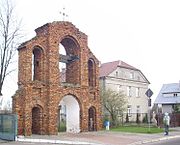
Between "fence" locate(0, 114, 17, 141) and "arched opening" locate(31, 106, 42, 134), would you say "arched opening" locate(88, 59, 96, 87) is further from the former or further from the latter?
"fence" locate(0, 114, 17, 141)

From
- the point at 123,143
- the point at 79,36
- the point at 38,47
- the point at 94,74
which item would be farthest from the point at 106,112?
the point at 123,143

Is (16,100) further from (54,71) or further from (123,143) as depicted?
(123,143)

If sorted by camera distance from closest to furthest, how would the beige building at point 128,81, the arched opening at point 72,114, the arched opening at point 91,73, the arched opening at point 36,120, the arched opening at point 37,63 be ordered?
the arched opening at point 36,120 → the arched opening at point 37,63 → the arched opening at point 72,114 → the arched opening at point 91,73 → the beige building at point 128,81

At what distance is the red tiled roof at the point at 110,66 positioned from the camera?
6072 centimetres

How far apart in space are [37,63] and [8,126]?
7.03m

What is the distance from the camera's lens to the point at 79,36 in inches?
1310

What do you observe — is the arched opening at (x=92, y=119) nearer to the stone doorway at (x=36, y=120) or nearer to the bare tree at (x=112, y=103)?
the stone doorway at (x=36, y=120)

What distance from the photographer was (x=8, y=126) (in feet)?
85.0

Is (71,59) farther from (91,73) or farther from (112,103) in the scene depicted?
(112,103)

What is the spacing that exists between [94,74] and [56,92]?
5.66 m

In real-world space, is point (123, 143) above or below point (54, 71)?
below

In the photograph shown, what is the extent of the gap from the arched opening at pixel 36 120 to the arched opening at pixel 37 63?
2647 mm

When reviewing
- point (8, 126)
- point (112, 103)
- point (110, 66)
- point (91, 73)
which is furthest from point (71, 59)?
point (110, 66)

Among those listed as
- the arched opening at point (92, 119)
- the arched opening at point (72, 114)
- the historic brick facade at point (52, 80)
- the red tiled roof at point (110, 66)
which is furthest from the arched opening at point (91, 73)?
the red tiled roof at point (110, 66)
